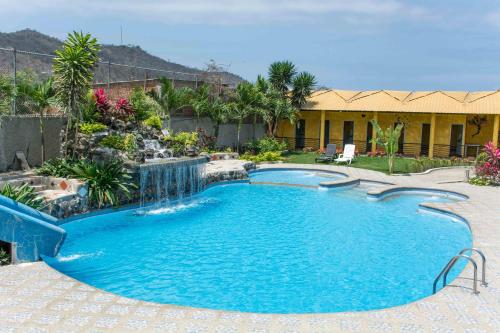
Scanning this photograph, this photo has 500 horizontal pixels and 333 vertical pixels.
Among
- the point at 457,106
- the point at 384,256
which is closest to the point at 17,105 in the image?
the point at 384,256

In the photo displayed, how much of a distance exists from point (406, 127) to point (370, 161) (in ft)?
19.0

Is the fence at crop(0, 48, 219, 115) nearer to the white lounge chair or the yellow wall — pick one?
the yellow wall

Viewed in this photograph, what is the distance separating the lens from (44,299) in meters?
6.48

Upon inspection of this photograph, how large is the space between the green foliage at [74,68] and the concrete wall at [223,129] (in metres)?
8.84

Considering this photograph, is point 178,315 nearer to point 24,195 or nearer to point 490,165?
point 24,195

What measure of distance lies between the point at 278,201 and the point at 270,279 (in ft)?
25.3

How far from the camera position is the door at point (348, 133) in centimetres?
3155

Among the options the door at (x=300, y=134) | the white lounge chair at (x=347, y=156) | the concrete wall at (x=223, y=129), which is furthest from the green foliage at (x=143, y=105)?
the door at (x=300, y=134)

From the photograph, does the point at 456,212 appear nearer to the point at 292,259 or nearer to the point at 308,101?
the point at 292,259

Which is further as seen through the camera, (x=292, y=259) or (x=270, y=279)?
(x=292, y=259)

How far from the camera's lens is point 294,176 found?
2202cm

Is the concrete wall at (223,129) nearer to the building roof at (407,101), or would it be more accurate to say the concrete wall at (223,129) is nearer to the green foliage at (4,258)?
the building roof at (407,101)

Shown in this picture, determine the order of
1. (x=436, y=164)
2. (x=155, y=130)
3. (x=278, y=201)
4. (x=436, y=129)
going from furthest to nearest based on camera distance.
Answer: (x=436, y=129), (x=436, y=164), (x=155, y=130), (x=278, y=201)

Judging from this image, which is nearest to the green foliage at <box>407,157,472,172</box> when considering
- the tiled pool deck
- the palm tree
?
the palm tree
